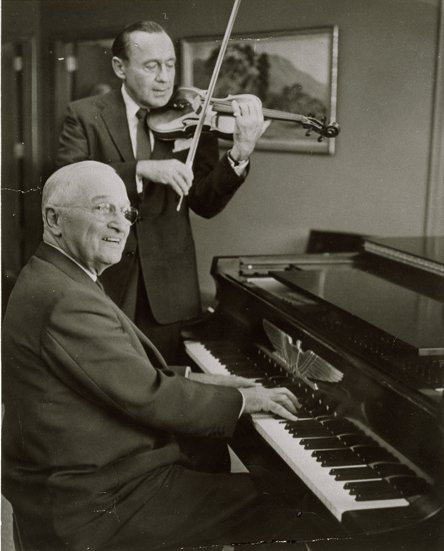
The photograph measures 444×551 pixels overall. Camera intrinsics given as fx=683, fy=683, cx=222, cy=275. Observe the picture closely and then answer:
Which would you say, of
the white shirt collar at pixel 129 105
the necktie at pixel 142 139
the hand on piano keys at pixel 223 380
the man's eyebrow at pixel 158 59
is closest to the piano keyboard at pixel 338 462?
the hand on piano keys at pixel 223 380

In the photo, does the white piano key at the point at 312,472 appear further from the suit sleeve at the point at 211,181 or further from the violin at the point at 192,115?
the violin at the point at 192,115

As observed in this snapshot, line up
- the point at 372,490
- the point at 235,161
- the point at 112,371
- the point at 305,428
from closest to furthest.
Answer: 1. the point at 372,490
2. the point at 112,371
3. the point at 305,428
4. the point at 235,161

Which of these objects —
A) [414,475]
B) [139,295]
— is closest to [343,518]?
[414,475]

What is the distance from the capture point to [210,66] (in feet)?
6.22

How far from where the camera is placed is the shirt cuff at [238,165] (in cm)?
197

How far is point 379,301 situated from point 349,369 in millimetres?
327

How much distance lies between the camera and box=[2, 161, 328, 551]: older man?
175 cm

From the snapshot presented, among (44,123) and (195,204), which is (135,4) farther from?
(195,204)

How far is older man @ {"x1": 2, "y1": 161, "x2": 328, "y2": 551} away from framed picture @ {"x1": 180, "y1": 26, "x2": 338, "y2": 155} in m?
0.40

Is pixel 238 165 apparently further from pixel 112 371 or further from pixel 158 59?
pixel 112 371

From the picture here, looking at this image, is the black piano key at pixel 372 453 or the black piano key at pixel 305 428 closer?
the black piano key at pixel 372 453

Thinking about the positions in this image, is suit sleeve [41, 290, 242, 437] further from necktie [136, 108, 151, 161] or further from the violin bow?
the violin bow

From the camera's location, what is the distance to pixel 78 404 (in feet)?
5.85

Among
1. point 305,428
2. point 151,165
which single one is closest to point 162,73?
point 151,165
